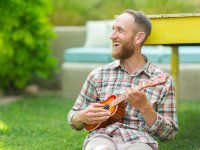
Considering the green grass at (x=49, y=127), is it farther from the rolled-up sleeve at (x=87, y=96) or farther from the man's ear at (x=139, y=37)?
the man's ear at (x=139, y=37)

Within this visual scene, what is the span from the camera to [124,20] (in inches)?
113

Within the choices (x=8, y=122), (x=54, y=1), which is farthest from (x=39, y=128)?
(x=54, y=1)

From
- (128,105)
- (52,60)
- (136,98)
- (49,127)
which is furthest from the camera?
(52,60)

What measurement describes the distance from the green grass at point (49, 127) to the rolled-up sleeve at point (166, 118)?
2.38 ft

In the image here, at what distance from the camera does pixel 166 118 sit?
2.75 m

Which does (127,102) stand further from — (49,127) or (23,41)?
(23,41)

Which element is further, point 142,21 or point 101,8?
point 101,8

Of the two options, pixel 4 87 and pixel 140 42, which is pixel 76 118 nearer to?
pixel 140 42

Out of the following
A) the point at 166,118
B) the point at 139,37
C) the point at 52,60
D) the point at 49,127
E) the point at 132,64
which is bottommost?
the point at 49,127

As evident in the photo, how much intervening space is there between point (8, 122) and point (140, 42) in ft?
7.45

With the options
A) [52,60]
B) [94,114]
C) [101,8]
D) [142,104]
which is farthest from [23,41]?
[142,104]

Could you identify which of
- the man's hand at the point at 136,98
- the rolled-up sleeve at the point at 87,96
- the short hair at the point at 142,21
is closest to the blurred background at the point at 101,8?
the short hair at the point at 142,21

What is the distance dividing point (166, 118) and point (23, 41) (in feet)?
13.5

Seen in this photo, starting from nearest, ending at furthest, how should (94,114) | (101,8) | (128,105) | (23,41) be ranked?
1. (94,114)
2. (128,105)
3. (23,41)
4. (101,8)
